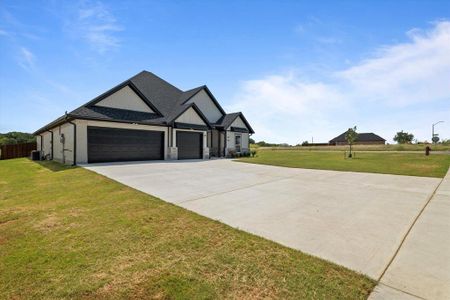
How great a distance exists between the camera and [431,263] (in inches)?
115

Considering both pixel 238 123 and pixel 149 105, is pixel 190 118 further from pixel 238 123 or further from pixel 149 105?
pixel 238 123

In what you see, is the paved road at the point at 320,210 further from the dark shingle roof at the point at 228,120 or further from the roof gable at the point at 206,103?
the roof gable at the point at 206,103

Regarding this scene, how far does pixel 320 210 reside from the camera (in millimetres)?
5180

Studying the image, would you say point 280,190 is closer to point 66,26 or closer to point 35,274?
point 35,274

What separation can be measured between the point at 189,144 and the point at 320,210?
16.5 m

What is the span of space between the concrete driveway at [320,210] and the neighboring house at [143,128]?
→ 7770mm

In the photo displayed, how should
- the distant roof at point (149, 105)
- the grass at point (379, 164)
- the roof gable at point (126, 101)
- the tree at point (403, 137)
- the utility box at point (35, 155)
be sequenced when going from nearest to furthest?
the grass at point (379, 164)
the distant roof at point (149, 105)
the roof gable at point (126, 101)
the utility box at point (35, 155)
the tree at point (403, 137)

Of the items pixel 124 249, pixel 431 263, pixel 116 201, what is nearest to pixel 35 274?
pixel 124 249

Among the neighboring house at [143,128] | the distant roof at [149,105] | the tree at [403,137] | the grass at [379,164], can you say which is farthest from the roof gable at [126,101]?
the tree at [403,137]

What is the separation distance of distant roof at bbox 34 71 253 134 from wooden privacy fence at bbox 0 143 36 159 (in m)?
7.41

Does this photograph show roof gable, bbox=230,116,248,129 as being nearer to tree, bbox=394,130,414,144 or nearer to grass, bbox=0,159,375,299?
grass, bbox=0,159,375,299

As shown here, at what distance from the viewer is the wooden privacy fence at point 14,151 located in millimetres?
25969

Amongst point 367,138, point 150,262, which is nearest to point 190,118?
point 150,262

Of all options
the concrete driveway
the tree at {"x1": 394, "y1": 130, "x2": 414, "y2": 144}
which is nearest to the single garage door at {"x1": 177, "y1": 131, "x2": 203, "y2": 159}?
the concrete driveway
